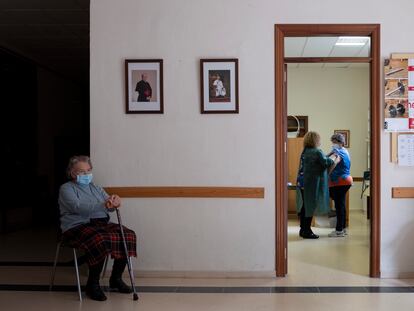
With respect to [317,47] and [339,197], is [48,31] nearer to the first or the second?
[317,47]

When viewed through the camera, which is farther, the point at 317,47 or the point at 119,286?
the point at 317,47

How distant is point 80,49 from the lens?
853 cm

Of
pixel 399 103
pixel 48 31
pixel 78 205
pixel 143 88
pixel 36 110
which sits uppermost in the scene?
pixel 48 31

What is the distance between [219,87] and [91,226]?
1.72m

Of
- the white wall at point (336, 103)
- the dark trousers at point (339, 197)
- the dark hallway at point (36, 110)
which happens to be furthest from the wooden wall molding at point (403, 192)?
the white wall at point (336, 103)

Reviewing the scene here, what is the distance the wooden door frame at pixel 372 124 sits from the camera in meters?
4.54

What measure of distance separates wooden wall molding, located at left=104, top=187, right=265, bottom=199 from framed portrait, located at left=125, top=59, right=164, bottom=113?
75 cm

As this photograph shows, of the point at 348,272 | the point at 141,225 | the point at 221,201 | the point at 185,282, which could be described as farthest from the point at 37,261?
the point at 348,272

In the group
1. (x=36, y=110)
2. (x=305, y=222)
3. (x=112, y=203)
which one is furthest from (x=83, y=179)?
(x=36, y=110)

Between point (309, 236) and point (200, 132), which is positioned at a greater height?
point (200, 132)

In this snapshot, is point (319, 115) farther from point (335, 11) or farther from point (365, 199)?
point (335, 11)

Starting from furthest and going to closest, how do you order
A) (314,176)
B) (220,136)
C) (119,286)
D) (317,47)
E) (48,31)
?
(48,31) → (317,47) → (314,176) → (220,136) → (119,286)

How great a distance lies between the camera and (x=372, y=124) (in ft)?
15.1

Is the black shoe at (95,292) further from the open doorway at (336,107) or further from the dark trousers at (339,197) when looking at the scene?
the open doorway at (336,107)
